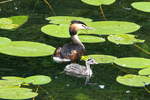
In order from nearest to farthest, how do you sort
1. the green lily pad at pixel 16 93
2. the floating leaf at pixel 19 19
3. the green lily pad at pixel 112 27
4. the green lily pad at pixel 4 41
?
the green lily pad at pixel 16 93 < the green lily pad at pixel 4 41 < the green lily pad at pixel 112 27 < the floating leaf at pixel 19 19

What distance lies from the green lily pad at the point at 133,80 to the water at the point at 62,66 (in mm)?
74

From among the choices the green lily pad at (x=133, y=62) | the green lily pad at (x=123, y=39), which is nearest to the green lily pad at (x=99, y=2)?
the green lily pad at (x=123, y=39)

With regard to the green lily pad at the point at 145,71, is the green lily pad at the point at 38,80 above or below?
above

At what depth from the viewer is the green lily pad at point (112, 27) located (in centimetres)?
1249

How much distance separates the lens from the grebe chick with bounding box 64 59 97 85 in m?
10.8

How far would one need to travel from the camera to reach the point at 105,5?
48.3 ft

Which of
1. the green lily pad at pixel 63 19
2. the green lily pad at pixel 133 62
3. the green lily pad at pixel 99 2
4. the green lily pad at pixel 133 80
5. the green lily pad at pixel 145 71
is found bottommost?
the green lily pad at pixel 133 62

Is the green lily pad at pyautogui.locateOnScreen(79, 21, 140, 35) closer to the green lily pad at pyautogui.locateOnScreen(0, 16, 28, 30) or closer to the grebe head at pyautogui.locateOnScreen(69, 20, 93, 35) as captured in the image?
the grebe head at pyautogui.locateOnScreen(69, 20, 93, 35)

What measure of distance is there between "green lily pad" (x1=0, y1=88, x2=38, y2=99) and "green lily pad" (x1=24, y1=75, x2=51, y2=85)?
14.1 inches

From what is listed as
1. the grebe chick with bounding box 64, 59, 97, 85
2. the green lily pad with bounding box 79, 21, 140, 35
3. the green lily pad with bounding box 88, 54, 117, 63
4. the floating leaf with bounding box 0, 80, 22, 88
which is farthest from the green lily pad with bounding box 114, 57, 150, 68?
the floating leaf with bounding box 0, 80, 22, 88

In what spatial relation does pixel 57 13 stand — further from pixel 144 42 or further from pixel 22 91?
pixel 22 91

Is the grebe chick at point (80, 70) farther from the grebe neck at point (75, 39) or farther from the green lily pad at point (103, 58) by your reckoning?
the grebe neck at point (75, 39)

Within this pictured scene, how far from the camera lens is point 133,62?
36.3ft

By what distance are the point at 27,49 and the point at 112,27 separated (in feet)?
6.48
